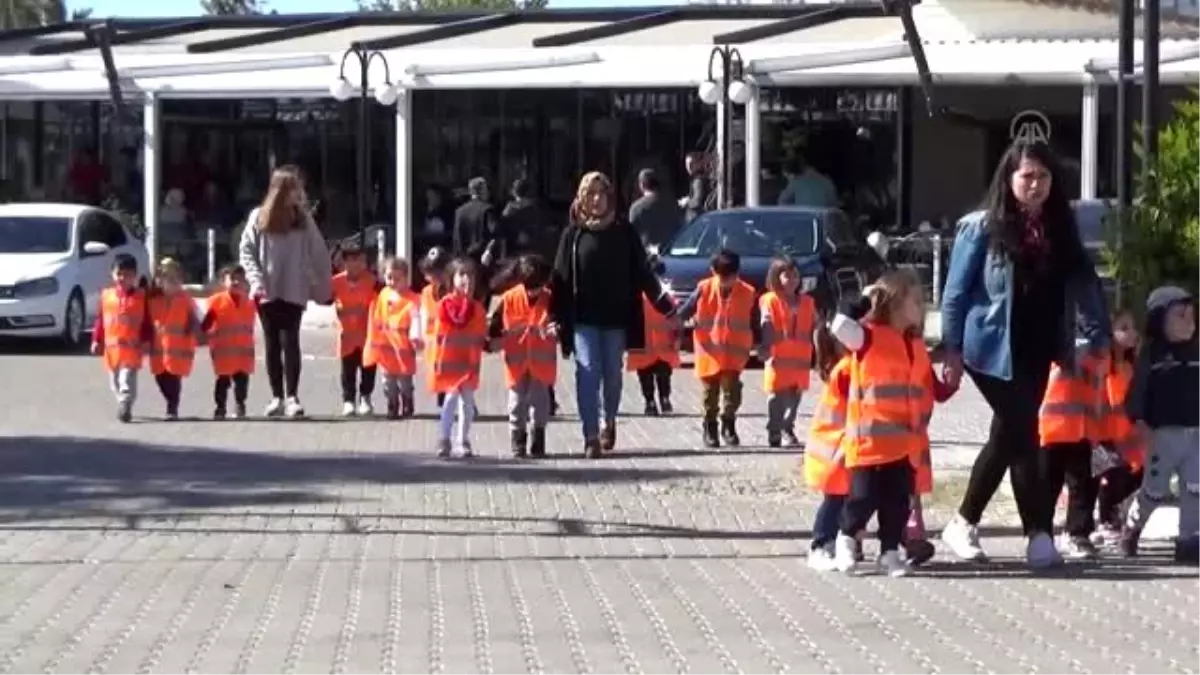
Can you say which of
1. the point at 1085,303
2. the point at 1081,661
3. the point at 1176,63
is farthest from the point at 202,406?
the point at 1176,63

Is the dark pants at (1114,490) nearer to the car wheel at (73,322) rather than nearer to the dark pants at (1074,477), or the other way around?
the dark pants at (1074,477)

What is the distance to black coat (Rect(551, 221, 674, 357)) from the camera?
15336mm

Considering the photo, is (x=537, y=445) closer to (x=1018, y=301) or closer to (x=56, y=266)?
(x=1018, y=301)

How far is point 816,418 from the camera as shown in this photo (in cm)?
1113

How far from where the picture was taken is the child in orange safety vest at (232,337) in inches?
723

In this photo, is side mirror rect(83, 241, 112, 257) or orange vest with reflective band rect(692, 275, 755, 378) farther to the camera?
side mirror rect(83, 241, 112, 257)

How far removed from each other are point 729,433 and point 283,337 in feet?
12.0

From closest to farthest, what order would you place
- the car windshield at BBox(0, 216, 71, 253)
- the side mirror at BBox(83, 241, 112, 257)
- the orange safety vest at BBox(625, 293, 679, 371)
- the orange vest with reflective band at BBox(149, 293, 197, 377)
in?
the orange safety vest at BBox(625, 293, 679, 371) → the orange vest with reflective band at BBox(149, 293, 197, 377) → the car windshield at BBox(0, 216, 71, 253) → the side mirror at BBox(83, 241, 112, 257)

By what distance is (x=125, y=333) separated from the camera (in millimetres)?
18266

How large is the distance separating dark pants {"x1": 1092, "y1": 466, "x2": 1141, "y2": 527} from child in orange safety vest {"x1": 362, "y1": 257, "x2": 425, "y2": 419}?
22.6 feet

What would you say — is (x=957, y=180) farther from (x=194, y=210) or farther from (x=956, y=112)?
(x=194, y=210)

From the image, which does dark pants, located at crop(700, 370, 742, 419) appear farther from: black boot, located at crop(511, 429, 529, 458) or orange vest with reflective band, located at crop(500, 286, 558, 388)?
black boot, located at crop(511, 429, 529, 458)

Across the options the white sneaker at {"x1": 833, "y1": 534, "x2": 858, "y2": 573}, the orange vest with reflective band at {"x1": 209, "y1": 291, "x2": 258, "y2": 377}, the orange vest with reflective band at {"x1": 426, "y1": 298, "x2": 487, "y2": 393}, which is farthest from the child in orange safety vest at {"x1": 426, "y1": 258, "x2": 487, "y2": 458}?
the white sneaker at {"x1": 833, "y1": 534, "x2": 858, "y2": 573}

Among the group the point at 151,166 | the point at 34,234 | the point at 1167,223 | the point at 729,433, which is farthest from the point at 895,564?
the point at 151,166
